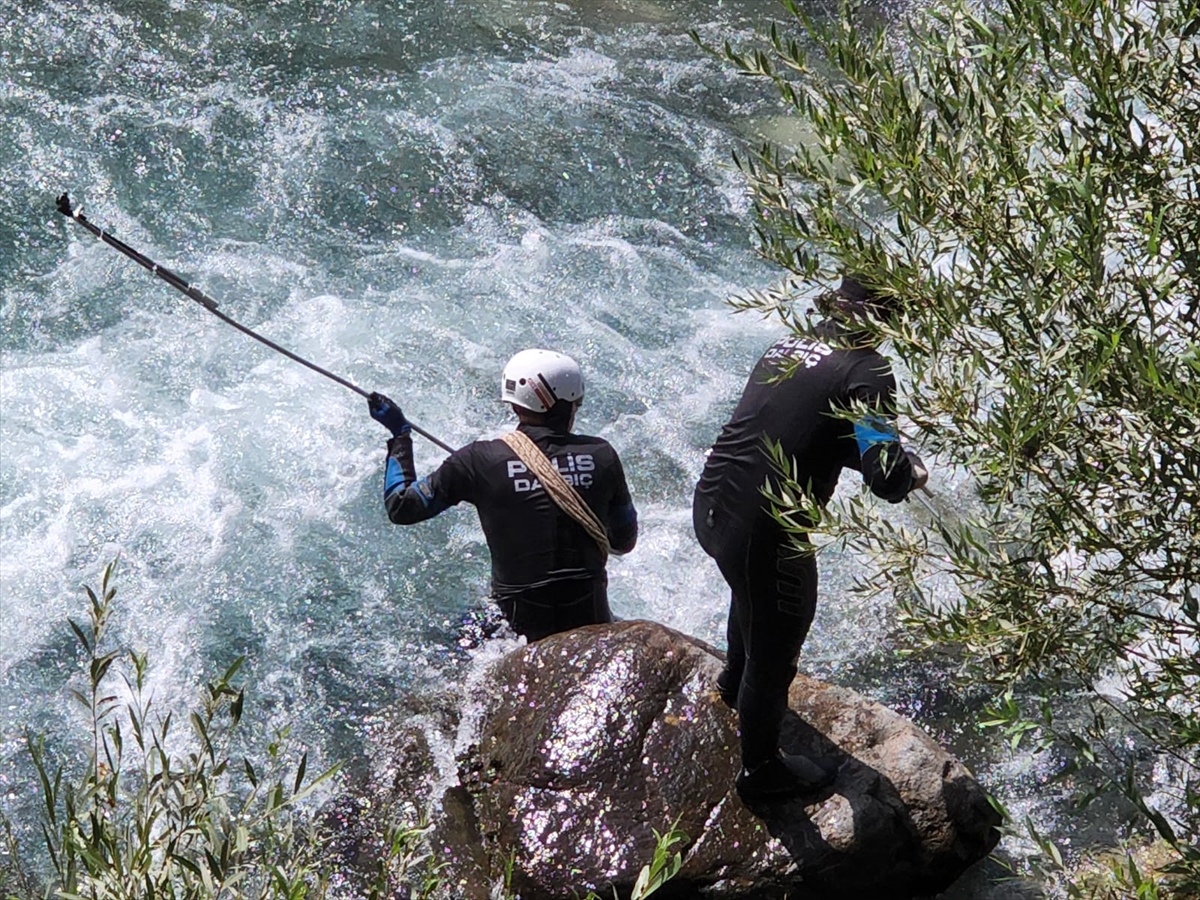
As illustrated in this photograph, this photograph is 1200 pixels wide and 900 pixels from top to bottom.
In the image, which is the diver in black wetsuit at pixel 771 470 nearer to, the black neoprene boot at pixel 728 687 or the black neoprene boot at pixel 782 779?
the black neoprene boot at pixel 782 779

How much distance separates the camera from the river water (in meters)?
7.17

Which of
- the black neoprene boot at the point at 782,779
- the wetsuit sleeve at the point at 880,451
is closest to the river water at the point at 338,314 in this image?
the black neoprene boot at the point at 782,779

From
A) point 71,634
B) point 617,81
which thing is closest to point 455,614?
point 71,634

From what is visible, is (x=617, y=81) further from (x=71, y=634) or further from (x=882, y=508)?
(x=71, y=634)

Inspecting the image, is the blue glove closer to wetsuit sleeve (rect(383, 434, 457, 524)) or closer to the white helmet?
wetsuit sleeve (rect(383, 434, 457, 524))

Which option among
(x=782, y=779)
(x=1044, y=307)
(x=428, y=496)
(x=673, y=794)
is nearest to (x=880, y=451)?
(x=1044, y=307)

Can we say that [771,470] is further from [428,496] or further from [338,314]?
[338,314]

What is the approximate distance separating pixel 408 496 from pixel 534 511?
20.6 inches

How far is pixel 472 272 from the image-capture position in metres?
9.98

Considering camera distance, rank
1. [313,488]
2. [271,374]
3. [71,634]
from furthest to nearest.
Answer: [271,374]
[313,488]
[71,634]

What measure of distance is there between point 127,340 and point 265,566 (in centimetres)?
239

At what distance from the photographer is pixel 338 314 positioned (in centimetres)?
949

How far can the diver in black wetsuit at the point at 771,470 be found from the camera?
4230 millimetres

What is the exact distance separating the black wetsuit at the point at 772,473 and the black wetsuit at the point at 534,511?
1.06 meters
